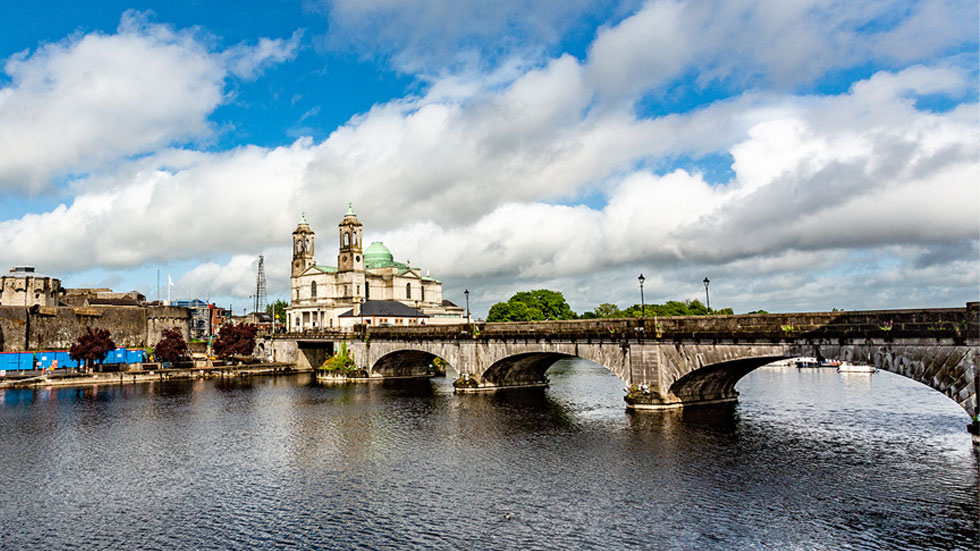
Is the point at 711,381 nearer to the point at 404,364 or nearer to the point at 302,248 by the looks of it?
the point at 404,364

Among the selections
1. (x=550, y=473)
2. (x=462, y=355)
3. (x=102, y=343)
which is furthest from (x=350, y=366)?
(x=550, y=473)

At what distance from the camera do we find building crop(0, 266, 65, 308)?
361 feet

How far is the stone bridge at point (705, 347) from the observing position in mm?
33344

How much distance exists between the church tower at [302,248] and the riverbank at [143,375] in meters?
47.7

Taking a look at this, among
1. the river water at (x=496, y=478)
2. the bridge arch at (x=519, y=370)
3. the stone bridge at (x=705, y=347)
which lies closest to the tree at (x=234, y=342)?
the stone bridge at (x=705, y=347)

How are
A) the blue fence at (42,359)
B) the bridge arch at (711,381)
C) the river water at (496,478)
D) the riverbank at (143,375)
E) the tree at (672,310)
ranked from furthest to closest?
the tree at (672,310) → the blue fence at (42,359) → the riverbank at (143,375) → the bridge arch at (711,381) → the river water at (496,478)

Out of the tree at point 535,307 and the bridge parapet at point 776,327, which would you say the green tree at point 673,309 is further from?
the bridge parapet at point 776,327

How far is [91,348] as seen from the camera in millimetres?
A: 90562

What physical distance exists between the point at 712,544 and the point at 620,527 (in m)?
3.45

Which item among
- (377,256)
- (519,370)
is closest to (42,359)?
(519,370)

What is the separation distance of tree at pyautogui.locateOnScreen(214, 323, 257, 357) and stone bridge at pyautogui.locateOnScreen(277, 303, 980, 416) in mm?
47302

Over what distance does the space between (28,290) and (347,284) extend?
185 ft

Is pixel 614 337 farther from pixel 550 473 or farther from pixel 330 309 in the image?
pixel 330 309

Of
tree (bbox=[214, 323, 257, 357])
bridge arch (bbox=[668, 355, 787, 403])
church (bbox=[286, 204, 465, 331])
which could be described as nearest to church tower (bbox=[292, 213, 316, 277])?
church (bbox=[286, 204, 465, 331])
